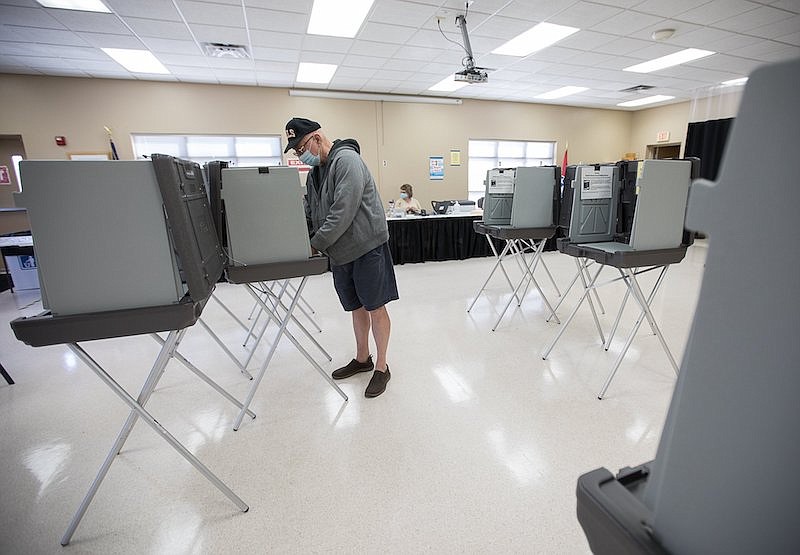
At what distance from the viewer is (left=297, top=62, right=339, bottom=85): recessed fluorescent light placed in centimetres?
563

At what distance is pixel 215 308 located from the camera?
405cm

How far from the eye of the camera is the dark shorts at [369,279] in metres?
2.04

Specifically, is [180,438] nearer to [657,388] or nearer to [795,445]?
[795,445]

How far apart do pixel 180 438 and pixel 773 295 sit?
7.42ft

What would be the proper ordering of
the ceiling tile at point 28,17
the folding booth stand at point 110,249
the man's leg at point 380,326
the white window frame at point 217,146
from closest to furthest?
the folding booth stand at point 110,249, the man's leg at point 380,326, the ceiling tile at point 28,17, the white window frame at point 217,146

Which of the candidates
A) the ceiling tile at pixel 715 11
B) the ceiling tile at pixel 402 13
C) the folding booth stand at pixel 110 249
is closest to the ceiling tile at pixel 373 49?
the ceiling tile at pixel 402 13

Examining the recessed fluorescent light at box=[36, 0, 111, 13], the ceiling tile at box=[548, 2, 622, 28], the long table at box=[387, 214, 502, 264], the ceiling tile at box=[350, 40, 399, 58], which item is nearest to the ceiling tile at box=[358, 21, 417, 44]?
the ceiling tile at box=[350, 40, 399, 58]

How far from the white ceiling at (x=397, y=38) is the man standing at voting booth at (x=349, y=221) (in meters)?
2.61

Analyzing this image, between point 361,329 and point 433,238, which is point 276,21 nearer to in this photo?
point 433,238

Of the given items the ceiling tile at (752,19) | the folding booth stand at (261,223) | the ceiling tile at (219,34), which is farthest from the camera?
the ceiling tile at (219,34)

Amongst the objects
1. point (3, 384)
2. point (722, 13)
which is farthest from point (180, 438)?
point (722, 13)

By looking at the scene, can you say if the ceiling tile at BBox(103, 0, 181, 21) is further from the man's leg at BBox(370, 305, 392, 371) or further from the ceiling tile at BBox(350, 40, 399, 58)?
the man's leg at BBox(370, 305, 392, 371)

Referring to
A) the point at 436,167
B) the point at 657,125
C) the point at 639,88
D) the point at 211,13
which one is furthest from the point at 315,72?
the point at 657,125

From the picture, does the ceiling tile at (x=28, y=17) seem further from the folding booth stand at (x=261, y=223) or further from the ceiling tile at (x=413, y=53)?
the folding booth stand at (x=261, y=223)
